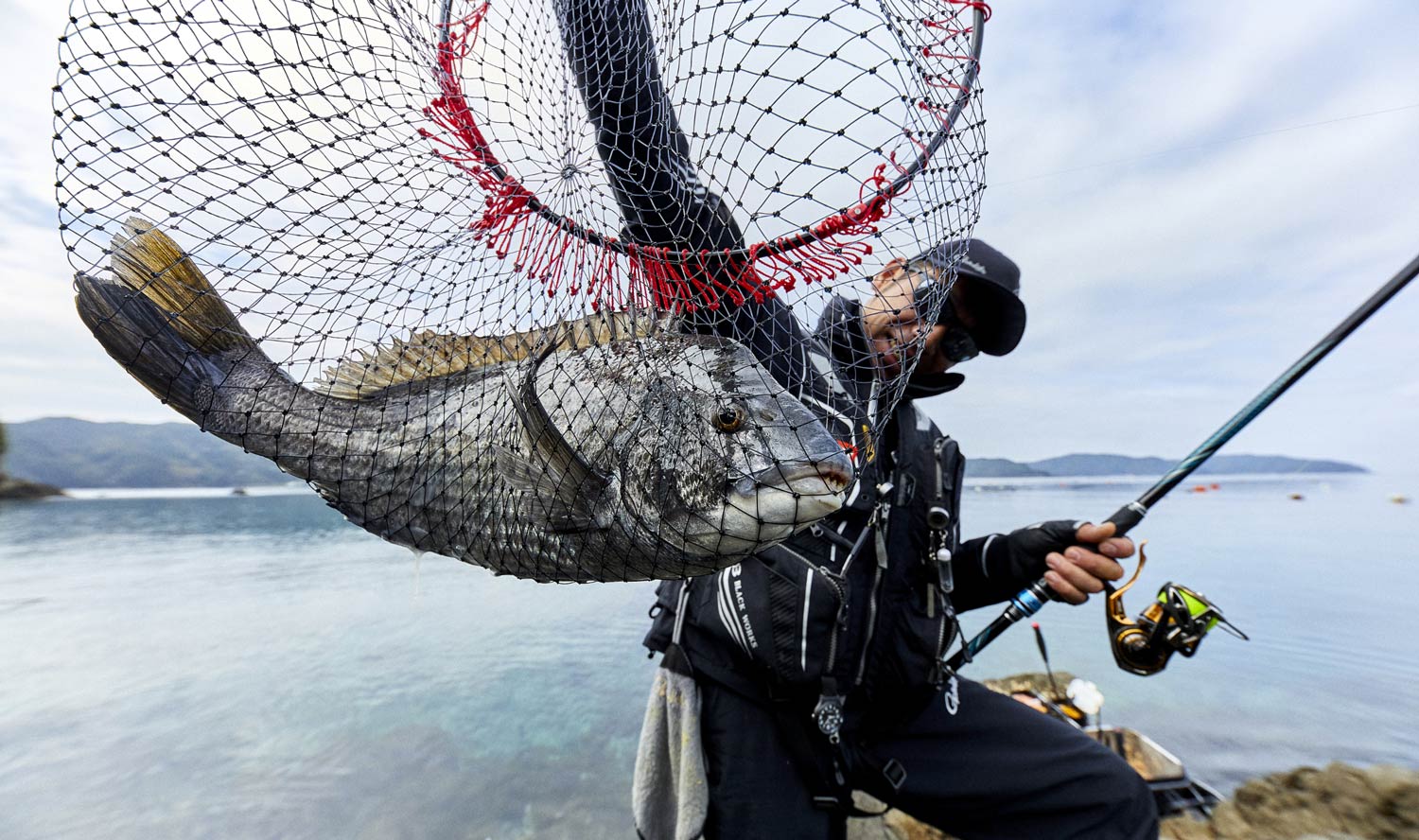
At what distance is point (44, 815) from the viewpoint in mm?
4746

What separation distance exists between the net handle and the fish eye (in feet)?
1.20

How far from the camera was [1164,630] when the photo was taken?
11.5ft

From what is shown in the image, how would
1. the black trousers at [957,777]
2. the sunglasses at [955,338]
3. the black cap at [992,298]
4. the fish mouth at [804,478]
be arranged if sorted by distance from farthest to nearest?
the sunglasses at [955,338] < the black cap at [992,298] < the black trousers at [957,777] < the fish mouth at [804,478]

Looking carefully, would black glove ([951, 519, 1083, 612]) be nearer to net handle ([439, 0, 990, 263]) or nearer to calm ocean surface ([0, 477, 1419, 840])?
net handle ([439, 0, 990, 263])

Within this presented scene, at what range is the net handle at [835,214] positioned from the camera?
4.87 ft

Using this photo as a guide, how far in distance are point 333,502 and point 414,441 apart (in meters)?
0.32

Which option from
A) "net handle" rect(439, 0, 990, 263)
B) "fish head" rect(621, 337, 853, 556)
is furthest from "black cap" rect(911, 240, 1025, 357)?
"fish head" rect(621, 337, 853, 556)

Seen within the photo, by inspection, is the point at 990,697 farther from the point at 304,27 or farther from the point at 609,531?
the point at 304,27

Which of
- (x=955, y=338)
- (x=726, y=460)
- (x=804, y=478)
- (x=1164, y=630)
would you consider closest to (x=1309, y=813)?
(x=1164, y=630)

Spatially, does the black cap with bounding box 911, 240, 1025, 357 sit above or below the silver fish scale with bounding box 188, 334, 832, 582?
above

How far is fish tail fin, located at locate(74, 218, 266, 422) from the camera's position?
63.1 inches

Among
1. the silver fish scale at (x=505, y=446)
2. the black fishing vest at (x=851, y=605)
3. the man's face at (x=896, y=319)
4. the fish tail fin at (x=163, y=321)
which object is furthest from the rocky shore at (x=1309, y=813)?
the fish tail fin at (x=163, y=321)

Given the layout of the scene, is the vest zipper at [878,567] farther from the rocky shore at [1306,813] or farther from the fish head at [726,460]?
the rocky shore at [1306,813]

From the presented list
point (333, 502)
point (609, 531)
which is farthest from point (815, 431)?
point (333, 502)
